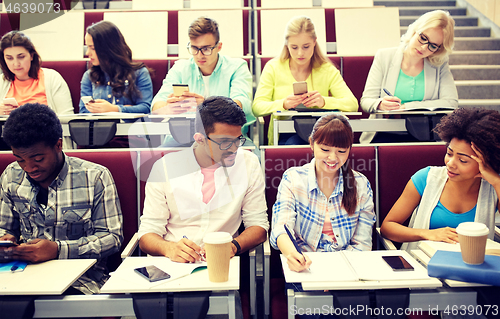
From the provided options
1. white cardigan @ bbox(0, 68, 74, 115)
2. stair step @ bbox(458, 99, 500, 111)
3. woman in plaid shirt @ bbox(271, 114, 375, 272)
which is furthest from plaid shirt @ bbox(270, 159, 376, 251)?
stair step @ bbox(458, 99, 500, 111)

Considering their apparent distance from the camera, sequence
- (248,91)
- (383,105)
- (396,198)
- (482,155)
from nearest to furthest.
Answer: (482,155)
(396,198)
(383,105)
(248,91)

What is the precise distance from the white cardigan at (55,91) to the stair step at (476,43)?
3707mm

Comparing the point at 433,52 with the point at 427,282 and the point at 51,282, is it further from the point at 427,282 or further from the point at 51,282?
the point at 51,282

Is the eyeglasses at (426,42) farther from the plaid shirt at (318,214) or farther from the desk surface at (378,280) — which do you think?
the desk surface at (378,280)

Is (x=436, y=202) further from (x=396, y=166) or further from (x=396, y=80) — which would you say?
(x=396, y=80)

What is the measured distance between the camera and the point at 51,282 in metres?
1.11

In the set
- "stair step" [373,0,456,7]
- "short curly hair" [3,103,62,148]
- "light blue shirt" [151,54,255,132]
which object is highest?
"stair step" [373,0,456,7]

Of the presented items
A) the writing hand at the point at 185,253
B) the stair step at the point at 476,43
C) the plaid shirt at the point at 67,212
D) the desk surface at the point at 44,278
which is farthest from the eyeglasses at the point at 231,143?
the stair step at the point at 476,43

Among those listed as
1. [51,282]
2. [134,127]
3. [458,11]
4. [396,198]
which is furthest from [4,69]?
[458,11]

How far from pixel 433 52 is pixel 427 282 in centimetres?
156

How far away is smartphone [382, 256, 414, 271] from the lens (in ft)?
3.80

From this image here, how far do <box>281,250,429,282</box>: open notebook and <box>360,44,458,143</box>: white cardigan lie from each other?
1.18 m

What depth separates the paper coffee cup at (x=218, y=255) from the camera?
1.06 m

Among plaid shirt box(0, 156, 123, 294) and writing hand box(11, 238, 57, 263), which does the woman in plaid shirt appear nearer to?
plaid shirt box(0, 156, 123, 294)
